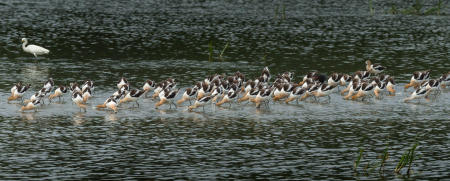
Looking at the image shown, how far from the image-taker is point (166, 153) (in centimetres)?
2814

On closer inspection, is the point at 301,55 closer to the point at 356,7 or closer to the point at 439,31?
the point at 439,31

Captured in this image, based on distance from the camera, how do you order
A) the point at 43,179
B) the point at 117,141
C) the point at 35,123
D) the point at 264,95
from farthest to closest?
the point at 264,95, the point at 35,123, the point at 117,141, the point at 43,179

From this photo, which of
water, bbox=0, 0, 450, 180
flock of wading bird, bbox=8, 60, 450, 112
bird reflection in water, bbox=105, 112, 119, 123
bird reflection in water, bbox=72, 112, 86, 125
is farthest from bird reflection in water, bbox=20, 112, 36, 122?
bird reflection in water, bbox=105, 112, 119, 123

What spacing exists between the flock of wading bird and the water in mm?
499

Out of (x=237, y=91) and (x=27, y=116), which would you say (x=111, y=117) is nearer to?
(x=27, y=116)

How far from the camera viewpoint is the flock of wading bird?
3584cm

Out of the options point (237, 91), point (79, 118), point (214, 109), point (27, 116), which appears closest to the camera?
point (79, 118)

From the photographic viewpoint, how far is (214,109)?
36625mm

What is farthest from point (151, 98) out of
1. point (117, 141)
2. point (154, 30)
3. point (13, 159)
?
point (154, 30)

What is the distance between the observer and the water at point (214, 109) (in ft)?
88.2

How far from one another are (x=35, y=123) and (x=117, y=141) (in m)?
4.56

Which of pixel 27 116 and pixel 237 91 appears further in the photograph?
pixel 237 91

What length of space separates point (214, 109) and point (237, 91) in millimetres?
1773

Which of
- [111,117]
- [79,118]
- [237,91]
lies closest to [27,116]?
[79,118]
